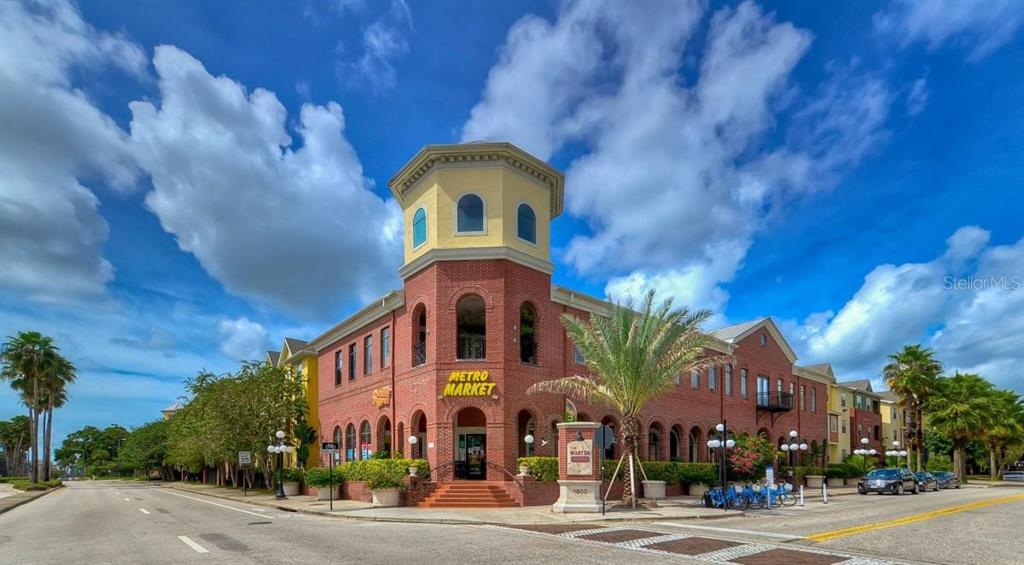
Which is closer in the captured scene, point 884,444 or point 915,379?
point 915,379

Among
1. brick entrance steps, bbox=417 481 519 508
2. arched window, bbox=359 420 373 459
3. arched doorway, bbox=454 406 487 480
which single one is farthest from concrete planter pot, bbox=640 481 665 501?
arched window, bbox=359 420 373 459

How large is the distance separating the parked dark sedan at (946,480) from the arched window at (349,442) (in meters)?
36.2

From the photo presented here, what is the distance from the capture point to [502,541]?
14.8m

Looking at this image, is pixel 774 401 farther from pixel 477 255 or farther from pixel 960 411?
pixel 477 255

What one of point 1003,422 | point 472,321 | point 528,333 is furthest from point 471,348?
point 1003,422

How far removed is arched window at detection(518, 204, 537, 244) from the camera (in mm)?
28656

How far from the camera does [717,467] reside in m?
32.5

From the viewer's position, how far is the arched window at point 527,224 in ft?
94.0

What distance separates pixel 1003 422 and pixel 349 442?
5851cm

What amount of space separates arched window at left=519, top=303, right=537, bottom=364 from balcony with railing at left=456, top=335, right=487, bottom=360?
1.64 m

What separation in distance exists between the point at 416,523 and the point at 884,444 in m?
65.1

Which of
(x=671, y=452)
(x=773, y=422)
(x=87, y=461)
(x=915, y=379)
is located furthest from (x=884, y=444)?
(x=87, y=461)

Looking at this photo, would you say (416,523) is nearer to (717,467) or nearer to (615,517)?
(615,517)

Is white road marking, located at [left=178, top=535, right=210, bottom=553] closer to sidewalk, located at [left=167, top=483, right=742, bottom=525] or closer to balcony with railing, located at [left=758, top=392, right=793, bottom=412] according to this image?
sidewalk, located at [left=167, top=483, right=742, bottom=525]
